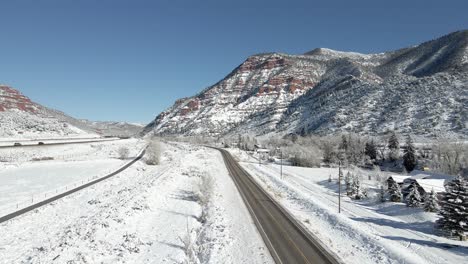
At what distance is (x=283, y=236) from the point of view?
26.0 metres

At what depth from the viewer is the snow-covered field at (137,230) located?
69.4 feet

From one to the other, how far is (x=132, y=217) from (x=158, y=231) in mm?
3885

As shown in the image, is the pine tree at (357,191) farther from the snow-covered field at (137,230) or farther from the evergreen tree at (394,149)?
the evergreen tree at (394,149)

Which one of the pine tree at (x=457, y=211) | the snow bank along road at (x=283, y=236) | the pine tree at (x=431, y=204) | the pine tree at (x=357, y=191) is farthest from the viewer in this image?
the pine tree at (x=357, y=191)

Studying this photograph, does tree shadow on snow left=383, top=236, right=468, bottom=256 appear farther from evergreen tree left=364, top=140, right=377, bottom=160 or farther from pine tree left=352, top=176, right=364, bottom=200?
evergreen tree left=364, top=140, right=377, bottom=160

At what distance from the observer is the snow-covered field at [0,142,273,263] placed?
21.2 metres

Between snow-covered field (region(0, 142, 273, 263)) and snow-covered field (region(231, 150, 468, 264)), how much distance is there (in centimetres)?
652

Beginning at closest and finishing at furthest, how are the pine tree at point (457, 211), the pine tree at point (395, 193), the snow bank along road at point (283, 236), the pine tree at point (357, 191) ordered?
1. the snow bank along road at point (283, 236)
2. the pine tree at point (457, 211)
3. the pine tree at point (395, 193)
4. the pine tree at point (357, 191)

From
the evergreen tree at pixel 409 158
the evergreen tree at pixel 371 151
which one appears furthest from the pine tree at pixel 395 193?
the evergreen tree at pixel 371 151

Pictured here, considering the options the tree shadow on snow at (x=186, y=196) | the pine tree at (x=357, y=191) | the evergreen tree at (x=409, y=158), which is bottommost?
the tree shadow on snow at (x=186, y=196)

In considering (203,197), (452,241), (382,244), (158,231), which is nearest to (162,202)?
(203,197)

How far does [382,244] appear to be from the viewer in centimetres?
2444

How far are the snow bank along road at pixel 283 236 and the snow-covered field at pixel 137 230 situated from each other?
942mm

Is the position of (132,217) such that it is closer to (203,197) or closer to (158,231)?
(158,231)
